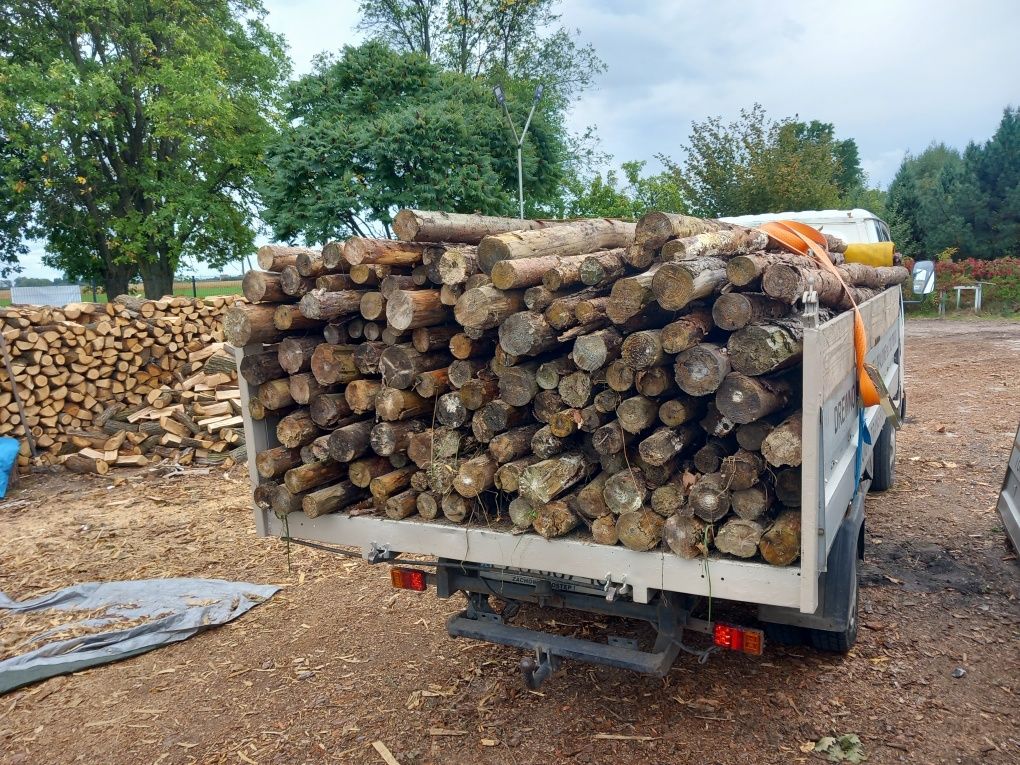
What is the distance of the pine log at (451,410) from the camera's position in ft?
11.8

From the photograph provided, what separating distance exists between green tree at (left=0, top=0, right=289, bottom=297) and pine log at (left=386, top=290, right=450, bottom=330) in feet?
61.3

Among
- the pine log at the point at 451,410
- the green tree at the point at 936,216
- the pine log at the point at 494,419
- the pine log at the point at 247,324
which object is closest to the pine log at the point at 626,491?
the pine log at the point at 494,419

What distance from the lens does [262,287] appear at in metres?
3.83

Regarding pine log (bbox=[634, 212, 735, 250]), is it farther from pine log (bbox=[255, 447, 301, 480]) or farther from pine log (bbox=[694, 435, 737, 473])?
pine log (bbox=[255, 447, 301, 480])

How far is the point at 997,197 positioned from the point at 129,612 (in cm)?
3656

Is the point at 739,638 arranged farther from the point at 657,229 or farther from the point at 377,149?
the point at 377,149

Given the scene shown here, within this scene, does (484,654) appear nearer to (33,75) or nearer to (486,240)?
(486,240)

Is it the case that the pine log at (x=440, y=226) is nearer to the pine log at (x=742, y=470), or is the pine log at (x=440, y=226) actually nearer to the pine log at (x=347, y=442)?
the pine log at (x=347, y=442)

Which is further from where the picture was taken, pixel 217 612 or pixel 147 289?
pixel 147 289

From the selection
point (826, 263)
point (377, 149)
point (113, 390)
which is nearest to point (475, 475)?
point (826, 263)

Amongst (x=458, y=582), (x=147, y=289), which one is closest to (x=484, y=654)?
(x=458, y=582)

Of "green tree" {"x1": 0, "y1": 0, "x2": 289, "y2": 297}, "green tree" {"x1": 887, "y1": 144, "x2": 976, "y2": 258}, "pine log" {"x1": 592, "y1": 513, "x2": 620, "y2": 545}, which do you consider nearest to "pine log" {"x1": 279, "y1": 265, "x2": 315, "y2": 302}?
"pine log" {"x1": 592, "y1": 513, "x2": 620, "y2": 545}

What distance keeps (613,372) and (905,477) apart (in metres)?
5.92

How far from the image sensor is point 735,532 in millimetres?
2930
